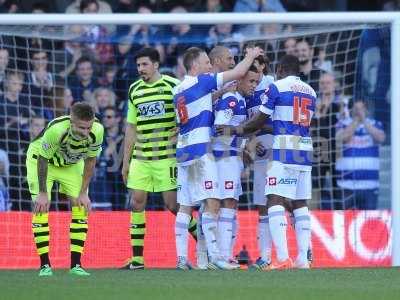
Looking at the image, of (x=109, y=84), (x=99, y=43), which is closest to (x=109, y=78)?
(x=109, y=84)

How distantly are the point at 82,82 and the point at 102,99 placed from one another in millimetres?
351

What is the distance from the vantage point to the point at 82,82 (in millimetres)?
14961

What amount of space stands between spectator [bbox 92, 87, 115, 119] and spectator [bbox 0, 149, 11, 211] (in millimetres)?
1226

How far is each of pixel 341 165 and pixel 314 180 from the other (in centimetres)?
37

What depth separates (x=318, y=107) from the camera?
14516 millimetres

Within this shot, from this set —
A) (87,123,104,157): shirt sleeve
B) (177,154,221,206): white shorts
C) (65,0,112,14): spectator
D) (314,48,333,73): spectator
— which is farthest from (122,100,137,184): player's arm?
(65,0,112,14): spectator

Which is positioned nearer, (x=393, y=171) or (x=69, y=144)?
(x=69, y=144)

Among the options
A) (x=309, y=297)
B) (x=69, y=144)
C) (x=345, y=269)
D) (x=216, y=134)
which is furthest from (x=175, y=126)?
(x=309, y=297)

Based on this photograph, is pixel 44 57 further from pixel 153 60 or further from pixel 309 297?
pixel 309 297

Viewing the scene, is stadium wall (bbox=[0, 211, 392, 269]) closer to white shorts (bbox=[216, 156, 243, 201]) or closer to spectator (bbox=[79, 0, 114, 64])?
white shorts (bbox=[216, 156, 243, 201])

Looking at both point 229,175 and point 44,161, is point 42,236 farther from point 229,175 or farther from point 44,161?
point 229,175

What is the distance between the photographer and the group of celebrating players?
38.3ft

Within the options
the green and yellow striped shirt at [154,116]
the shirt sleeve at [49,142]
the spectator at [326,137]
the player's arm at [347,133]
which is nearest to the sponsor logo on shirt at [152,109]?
the green and yellow striped shirt at [154,116]

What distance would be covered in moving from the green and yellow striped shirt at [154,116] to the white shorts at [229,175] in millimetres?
654
